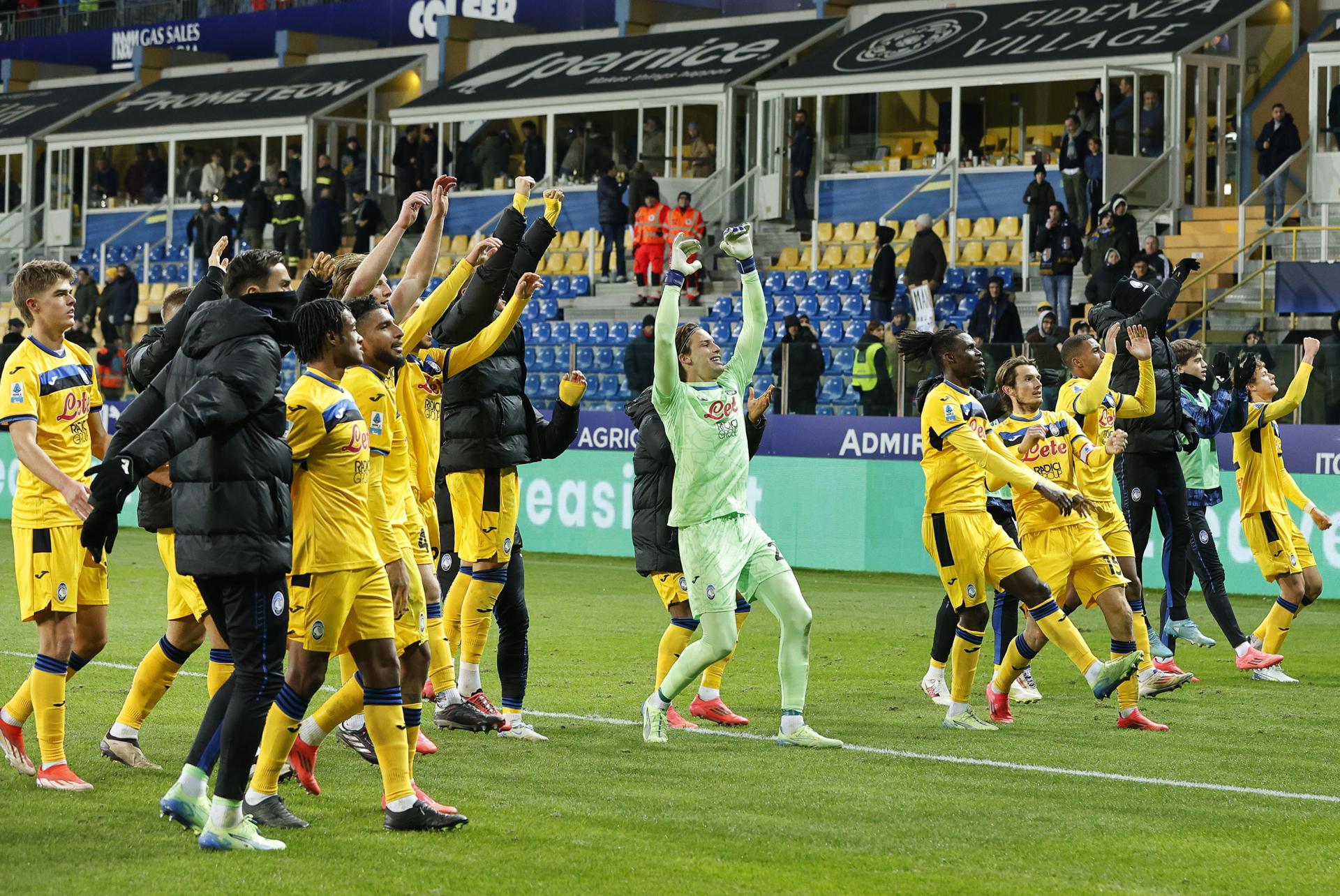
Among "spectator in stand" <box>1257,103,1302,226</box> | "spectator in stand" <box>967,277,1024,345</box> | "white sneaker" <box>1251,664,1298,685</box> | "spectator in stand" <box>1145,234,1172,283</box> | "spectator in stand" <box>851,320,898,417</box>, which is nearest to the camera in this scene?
"white sneaker" <box>1251,664,1298,685</box>

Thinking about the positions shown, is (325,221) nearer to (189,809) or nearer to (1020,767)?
(1020,767)

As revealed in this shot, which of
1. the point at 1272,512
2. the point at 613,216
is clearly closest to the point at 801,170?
the point at 613,216

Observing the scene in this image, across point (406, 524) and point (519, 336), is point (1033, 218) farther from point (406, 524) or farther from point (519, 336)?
point (406, 524)

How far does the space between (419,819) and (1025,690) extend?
4978 millimetres

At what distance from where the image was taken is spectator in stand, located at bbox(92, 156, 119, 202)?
130 ft

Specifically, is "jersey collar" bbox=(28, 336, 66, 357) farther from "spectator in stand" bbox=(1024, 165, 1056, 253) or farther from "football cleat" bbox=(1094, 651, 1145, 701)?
"spectator in stand" bbox=(1024, 165, 1056, 253)

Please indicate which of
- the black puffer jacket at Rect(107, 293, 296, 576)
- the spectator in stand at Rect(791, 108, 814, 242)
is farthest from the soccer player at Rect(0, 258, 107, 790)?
the spectator in stand at Rect(791, 108, 814, 242)

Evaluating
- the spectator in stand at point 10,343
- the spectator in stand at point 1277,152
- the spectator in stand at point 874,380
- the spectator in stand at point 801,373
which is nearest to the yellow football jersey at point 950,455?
the spectator in stand at point 874,380

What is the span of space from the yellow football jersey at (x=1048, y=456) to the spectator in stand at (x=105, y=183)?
3278 centimetres

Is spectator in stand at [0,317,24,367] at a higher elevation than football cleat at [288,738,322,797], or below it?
higher

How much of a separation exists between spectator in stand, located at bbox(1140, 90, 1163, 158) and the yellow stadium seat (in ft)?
15.3

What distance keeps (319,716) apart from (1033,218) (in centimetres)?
1860

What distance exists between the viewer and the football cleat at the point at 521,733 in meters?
8.88

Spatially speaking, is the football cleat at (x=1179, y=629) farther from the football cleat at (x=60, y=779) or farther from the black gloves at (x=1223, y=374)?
the football cleat at (x=60, y=779)
